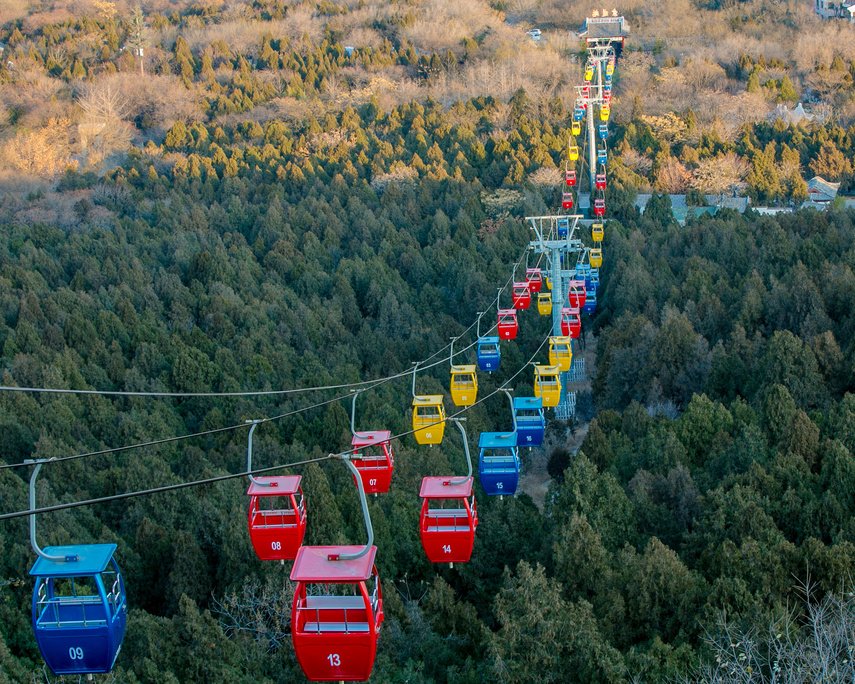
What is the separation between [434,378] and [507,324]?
3.60 metres

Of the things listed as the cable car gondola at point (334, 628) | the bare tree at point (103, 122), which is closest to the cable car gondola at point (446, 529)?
the cable car gondola at point (334, 628)

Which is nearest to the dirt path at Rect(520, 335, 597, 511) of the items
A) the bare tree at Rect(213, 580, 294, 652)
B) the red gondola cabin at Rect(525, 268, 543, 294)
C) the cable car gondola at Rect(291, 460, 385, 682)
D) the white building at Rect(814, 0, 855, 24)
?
the red gondola cabin at Rect(525, 268, 543, 294)

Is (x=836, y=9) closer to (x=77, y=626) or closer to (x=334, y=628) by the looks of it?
(x=334, y=628)

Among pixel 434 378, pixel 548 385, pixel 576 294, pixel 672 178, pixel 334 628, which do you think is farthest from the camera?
pixel 672 178

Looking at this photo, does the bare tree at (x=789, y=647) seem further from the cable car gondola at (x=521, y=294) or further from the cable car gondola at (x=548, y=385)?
the cable car gondola at (x=521, y=294)

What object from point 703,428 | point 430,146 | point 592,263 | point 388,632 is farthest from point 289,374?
point 430,146

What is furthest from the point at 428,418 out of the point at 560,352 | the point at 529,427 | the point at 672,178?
the point at 672,178

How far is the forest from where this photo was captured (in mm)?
17188

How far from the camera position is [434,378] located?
3225 centimetres

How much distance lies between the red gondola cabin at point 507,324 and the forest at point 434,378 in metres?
1.73

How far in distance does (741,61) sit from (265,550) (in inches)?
2561

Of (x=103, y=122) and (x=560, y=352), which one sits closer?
(x=560, y=352)

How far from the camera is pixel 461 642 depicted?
1822cm

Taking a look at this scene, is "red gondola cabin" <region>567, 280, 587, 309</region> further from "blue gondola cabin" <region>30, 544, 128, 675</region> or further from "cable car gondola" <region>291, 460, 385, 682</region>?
"blue gondola cabin" <region>30, 544, 128, 675</region>
